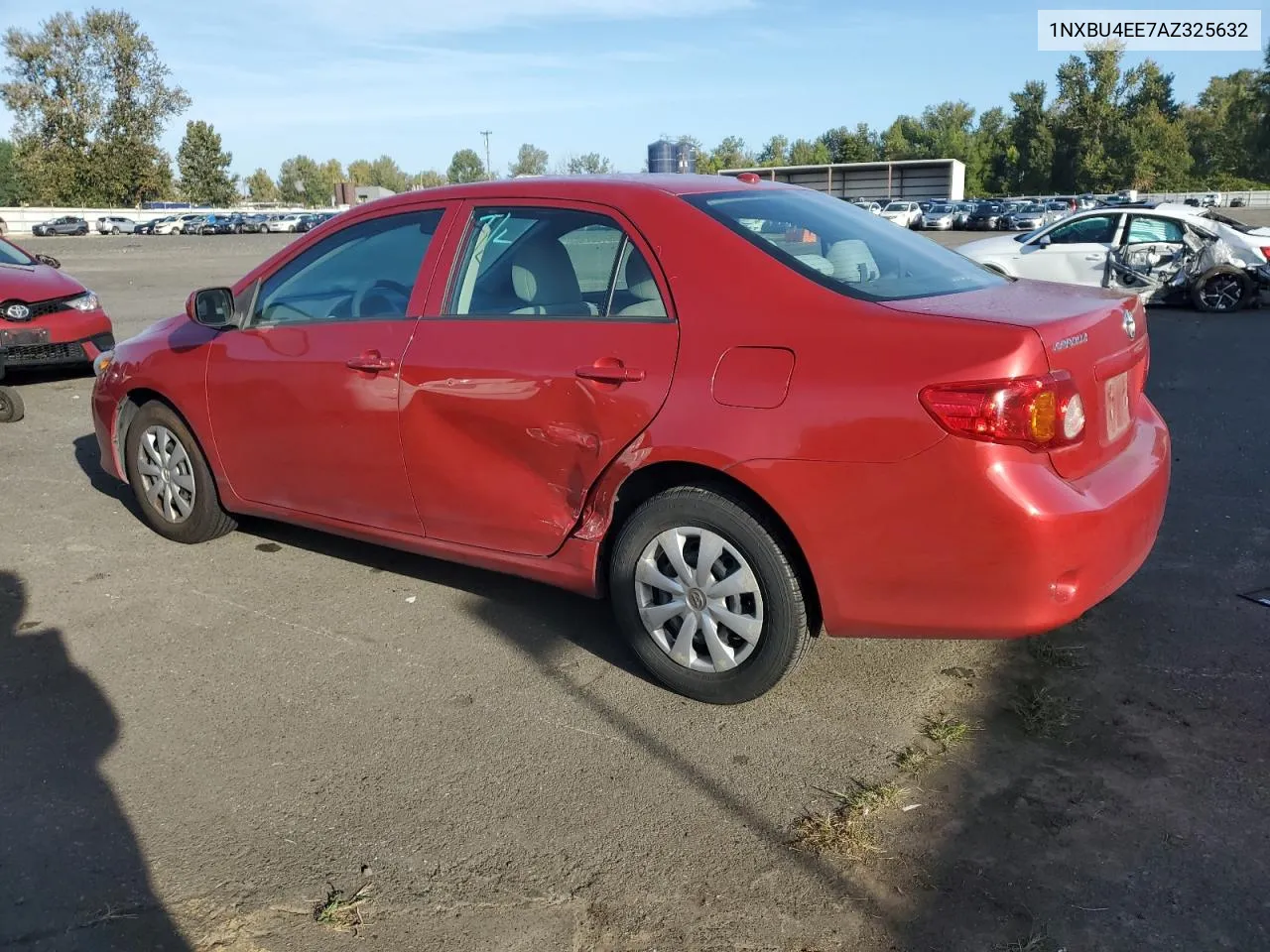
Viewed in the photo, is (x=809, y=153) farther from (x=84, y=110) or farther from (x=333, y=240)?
(x=333, y=240)

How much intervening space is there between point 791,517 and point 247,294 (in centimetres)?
290

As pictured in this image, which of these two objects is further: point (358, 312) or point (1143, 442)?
point (358, 312)

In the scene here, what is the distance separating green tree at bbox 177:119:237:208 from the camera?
95562 millimetres

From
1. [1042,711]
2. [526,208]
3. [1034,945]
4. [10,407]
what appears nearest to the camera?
[1034,945]

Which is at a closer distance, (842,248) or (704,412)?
(704,412)

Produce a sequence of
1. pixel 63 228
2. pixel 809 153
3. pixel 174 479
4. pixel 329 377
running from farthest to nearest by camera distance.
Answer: pixel 809 153 → pixel 63 228 → pixel 174 479 → pixel 329 377

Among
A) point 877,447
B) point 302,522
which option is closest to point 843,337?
point 877,447

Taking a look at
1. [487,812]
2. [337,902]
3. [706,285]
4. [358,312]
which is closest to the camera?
[337,902]

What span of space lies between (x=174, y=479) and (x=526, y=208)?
7.99 ft

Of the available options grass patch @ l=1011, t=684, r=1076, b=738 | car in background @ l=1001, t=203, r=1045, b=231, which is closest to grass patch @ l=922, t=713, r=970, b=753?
grass patch @ l=1011, t=684, r=1076, b=738

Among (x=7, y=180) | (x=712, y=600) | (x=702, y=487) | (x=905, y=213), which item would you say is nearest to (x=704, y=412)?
(x=702, y=487)

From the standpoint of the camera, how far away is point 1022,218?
4991cm

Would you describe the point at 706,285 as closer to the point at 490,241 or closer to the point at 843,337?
the point at 843,337

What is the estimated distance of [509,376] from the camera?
3814 millimetres
